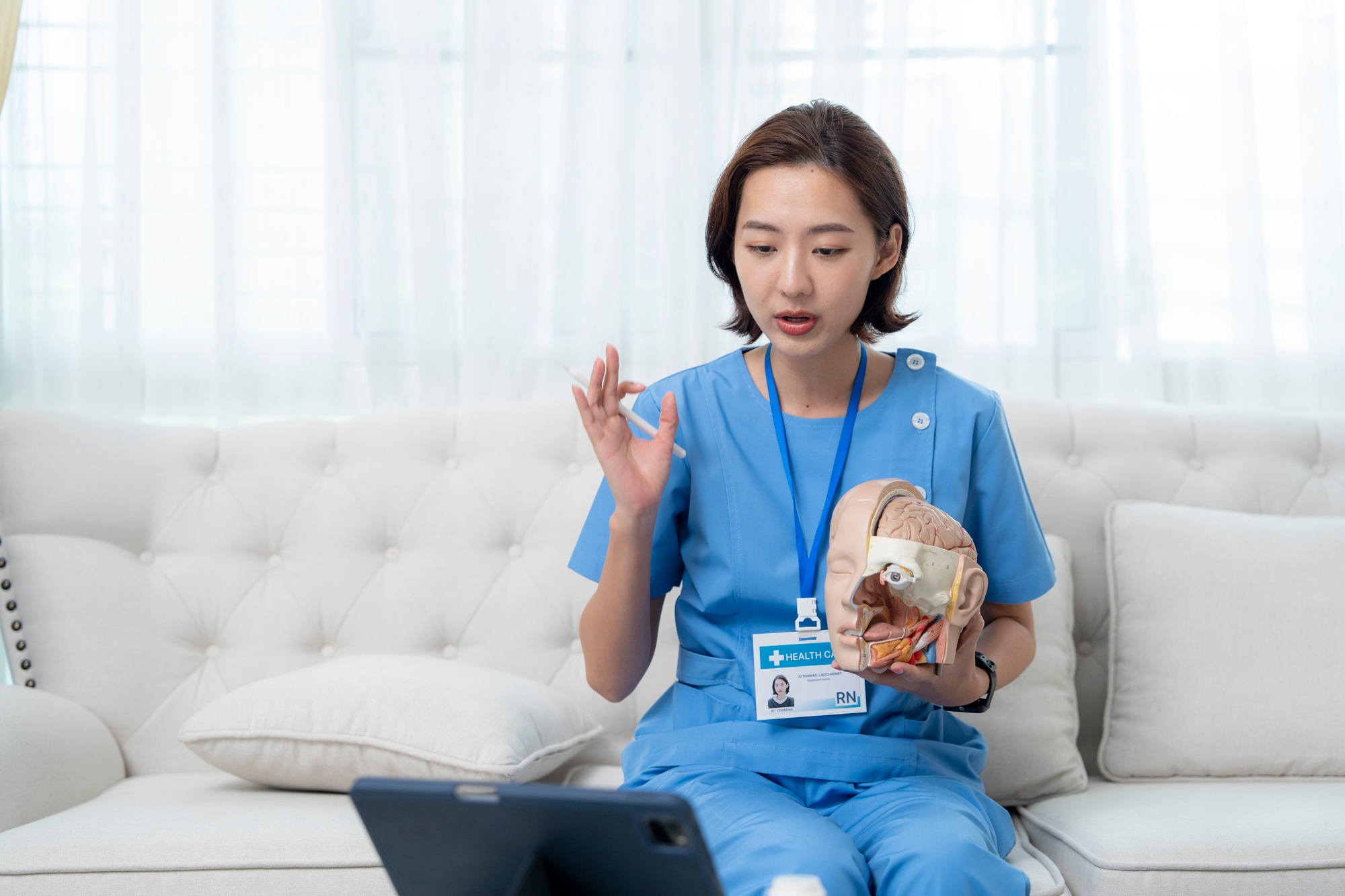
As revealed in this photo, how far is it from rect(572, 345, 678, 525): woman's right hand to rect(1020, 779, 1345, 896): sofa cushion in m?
0.73

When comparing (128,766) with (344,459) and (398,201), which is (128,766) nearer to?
(344,459)

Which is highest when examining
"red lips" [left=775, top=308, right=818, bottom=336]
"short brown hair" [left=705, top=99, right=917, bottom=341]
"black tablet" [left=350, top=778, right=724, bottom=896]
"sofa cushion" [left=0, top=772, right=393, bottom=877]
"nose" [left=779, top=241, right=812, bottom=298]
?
"short brown hair" [left=705, top=99, right=917, bottom=341]

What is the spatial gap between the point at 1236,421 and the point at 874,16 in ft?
3.55

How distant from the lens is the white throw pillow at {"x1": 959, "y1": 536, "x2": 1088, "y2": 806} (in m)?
1.56

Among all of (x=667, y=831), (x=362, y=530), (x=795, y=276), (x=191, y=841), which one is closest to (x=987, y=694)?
(x=795, y=276)

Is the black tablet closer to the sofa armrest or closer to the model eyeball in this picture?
the model eyeball

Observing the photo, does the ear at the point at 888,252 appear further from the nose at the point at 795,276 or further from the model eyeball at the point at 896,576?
the model eyeball at the point at 896,576

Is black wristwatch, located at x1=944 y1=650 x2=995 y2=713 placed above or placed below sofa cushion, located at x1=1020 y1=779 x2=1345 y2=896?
above

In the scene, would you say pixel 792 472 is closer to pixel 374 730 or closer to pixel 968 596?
pixel 968 596

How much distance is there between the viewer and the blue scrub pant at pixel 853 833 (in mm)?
1000

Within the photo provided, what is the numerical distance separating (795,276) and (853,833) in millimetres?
653

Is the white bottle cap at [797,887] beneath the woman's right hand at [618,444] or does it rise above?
beneath

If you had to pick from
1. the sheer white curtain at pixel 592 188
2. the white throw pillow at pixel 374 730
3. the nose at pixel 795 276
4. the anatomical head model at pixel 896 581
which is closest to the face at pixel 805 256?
the nose at pixel 795 276

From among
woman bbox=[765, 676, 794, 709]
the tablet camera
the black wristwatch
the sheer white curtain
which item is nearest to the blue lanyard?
woman bbox=[765, 676, 794, 709]
